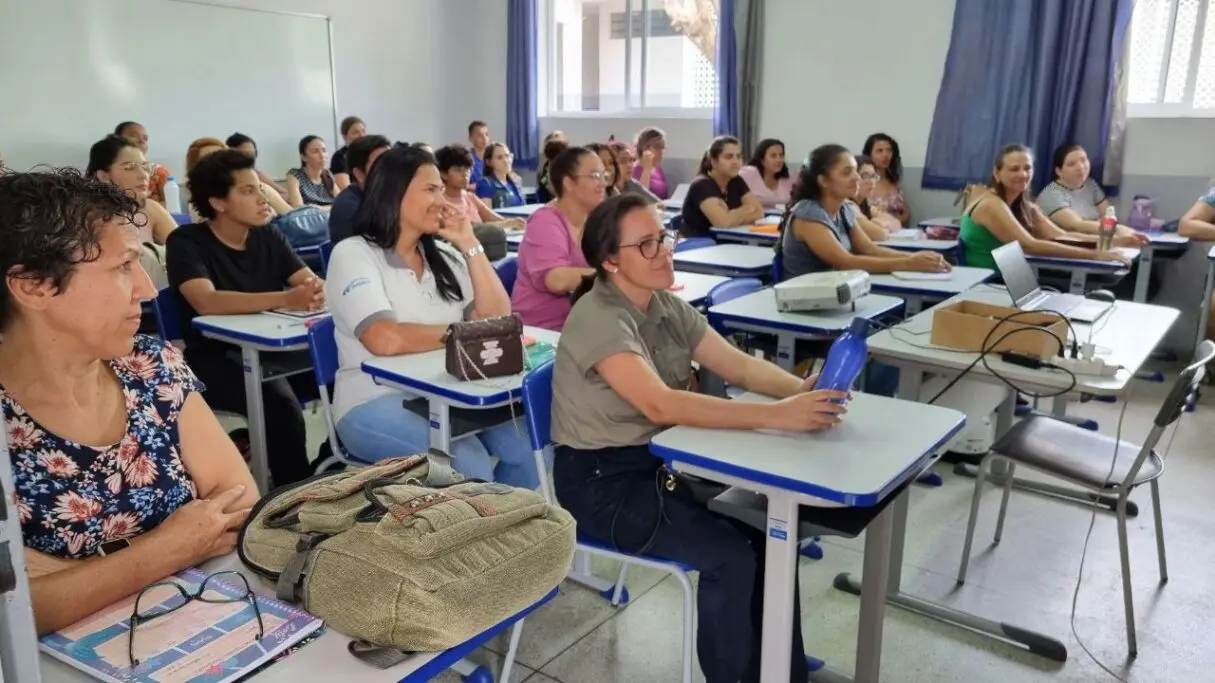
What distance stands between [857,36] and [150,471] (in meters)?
6.25

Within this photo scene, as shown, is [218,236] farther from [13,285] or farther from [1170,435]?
[1170,435]

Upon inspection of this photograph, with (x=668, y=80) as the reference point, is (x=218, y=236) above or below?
A: below

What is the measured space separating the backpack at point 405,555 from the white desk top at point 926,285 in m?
2.64

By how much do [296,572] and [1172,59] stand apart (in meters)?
6.15

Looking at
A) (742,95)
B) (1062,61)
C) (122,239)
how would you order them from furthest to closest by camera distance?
(742,95) < (1062,61) < (122,239)

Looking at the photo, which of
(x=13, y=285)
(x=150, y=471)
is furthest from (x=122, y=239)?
(x=150, y=471)

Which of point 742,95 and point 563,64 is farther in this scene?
point 563,64

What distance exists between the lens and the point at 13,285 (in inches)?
45.2

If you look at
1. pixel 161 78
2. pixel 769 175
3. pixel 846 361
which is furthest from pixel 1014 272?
pixel 161 78

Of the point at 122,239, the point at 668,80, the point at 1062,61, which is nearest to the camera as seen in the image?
the point at 122,239

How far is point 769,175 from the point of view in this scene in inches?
258

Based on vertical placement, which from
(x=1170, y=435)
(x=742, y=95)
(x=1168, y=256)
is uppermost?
(x=742, y=95)

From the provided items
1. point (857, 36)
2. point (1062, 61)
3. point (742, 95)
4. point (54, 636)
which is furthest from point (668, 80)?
point (54, 636)

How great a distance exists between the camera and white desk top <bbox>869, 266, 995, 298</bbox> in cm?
352
